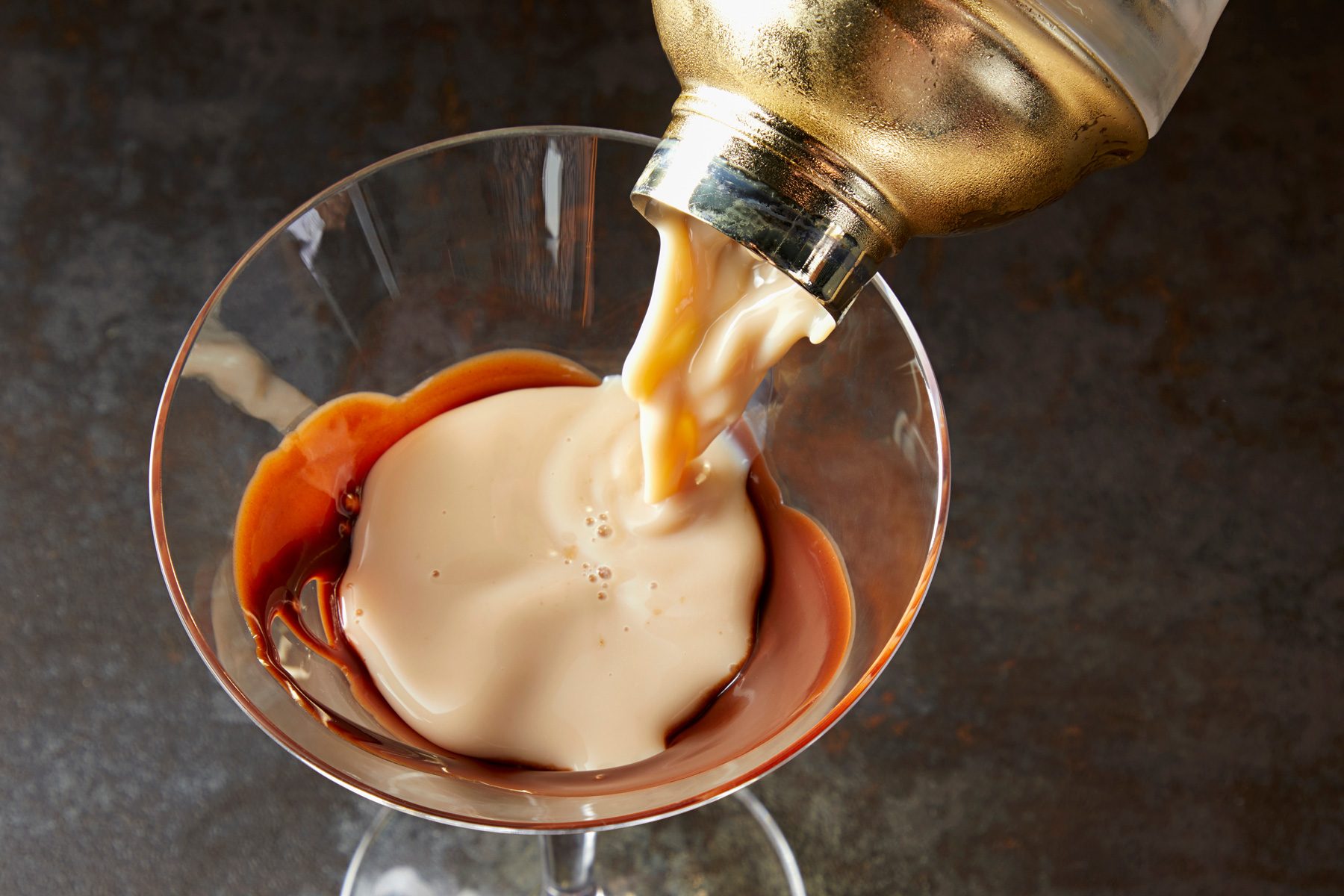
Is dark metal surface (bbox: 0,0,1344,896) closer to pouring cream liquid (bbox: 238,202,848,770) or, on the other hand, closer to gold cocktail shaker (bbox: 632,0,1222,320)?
pouring cream liquid (bbox: 238,202,848,770)

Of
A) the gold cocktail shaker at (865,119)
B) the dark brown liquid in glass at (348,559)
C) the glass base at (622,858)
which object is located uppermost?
the gold cocktail shaker at (865,119)

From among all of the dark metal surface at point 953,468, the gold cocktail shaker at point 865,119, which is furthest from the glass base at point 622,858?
the gold cocktail shaker at point 865,119

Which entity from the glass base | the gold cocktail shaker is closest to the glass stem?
the glass base

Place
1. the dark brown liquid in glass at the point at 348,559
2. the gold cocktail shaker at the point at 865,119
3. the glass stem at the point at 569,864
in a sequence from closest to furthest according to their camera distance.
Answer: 1. the gold cocktail shaker at the point at 865,119
2. the dark brown liquid in glass at the point at 348,559
3. the glass stem at the point at 569,864

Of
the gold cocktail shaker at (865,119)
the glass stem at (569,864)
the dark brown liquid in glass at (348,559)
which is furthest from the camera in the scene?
the glass stem at (569,864)

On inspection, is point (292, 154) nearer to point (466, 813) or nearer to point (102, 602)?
point (102, 602)

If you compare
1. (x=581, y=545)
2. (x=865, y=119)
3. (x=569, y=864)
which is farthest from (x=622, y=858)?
(x=865, y=119)

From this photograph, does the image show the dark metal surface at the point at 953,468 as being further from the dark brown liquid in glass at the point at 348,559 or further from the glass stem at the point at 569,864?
the dark brown liquid in glass at the point at 348,559
